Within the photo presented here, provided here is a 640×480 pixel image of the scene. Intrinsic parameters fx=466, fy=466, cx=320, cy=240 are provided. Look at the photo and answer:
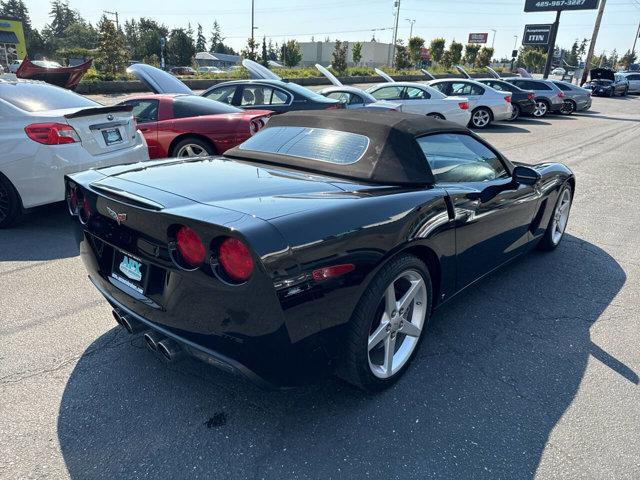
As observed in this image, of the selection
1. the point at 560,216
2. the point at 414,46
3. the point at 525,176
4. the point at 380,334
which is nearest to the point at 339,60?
the point at 414,46

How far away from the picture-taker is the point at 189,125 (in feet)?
22.0

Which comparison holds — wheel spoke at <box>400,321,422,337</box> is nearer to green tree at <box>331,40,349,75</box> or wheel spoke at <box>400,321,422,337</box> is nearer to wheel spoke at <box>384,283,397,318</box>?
wheel spoke at <box>384,283,397,318</box>

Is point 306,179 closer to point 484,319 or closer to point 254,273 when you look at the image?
point 254,273

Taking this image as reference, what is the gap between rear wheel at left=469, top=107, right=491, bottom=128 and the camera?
15.0 meters

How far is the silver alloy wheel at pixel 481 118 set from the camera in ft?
49.2

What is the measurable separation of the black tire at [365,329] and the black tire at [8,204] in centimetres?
412

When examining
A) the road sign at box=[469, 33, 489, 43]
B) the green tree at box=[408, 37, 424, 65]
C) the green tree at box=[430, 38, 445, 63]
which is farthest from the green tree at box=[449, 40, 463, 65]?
the road sign at box=[469, 33, 489, 43]

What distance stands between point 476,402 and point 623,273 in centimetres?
276

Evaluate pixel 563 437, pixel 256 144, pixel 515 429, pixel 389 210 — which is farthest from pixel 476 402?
pixel 256 144

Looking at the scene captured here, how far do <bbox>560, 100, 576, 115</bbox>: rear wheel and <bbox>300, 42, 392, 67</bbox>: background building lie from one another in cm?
7037

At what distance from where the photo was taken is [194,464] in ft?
6.63

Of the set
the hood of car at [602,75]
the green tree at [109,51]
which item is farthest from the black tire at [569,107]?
the green tree at [109,51]

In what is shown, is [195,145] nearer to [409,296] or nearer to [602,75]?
[409,296]

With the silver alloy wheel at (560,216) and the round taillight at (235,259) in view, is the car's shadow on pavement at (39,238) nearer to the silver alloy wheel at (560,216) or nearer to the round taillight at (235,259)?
the round taillight at (235,259)
